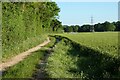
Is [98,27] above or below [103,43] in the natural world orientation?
below

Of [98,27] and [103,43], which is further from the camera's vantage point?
[98,27]

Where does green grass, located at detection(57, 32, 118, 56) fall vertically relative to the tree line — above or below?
above

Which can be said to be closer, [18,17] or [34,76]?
[34,76]

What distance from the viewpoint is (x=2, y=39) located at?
1784 centimetres

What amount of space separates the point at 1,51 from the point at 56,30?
8376cm

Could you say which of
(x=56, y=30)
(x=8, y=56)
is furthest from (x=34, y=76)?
(x=56, y=30)

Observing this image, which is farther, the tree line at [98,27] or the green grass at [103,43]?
the tree line at [98,27]

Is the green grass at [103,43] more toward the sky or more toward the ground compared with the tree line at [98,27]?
more toward the sky

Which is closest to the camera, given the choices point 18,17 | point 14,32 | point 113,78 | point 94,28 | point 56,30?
point 113,78

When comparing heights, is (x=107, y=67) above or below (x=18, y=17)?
below

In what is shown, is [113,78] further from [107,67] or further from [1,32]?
[1,32]

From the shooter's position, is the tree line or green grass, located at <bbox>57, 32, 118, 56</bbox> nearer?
green grass, located at <bbox>57, 32, 118, 56</bbox>

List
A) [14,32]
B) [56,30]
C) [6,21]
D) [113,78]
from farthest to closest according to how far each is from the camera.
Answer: [56,30]
[14,32]
[6,21]
[113,78]

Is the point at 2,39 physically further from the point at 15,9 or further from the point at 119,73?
the point at 119,73
